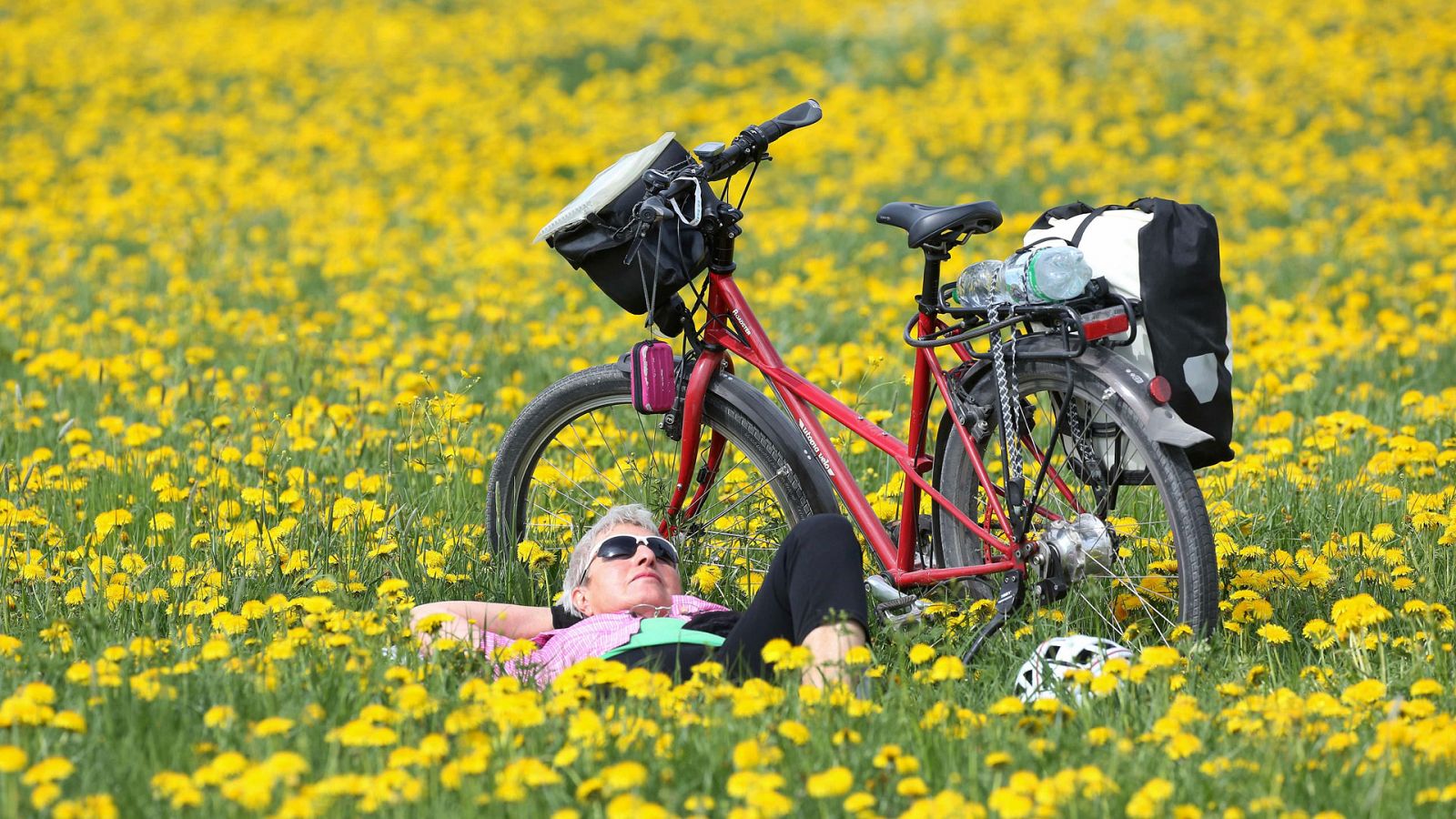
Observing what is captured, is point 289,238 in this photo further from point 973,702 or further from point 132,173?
point 973,702

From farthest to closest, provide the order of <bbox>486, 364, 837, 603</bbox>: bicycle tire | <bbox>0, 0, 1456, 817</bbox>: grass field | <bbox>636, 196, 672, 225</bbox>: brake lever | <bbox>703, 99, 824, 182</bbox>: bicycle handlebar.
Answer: <bbox>486, 364, 837, 603</bbox>: bicycle tire
<bbox>703, 99, 824, 182</bbox>: bicycle handlebar
<bbox>636, 196, 672, 225</bbox>: brake lever
<bbox>0, 0, 1456, 817</bbox>: grass field

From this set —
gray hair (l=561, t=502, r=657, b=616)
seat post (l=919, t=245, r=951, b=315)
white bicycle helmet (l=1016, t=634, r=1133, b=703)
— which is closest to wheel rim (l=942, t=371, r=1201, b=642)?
white bicycle helmet (l=1016, t=634, r=1133, b=703)

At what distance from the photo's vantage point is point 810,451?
382 centimetres

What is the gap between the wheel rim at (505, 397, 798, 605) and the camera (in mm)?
4051

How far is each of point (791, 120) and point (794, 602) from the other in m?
1.21

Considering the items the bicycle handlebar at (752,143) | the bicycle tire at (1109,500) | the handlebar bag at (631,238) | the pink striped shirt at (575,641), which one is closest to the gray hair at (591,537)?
the pink striped shirt at (575,641)

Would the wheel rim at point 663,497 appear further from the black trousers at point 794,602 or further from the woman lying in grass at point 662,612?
the black trousers at point 794,602

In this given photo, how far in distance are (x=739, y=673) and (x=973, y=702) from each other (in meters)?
0.50

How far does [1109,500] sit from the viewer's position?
3443 millimetres

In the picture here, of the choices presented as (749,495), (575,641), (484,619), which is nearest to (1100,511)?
(749,495)

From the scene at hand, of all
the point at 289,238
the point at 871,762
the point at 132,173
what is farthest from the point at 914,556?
the point at 132,173

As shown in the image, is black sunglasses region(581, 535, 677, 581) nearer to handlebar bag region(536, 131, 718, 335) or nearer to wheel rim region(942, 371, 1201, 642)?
handlebar bag region(536, 131, 718, 335)

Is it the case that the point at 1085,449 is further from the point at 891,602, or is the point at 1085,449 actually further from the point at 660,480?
the point at 660,480

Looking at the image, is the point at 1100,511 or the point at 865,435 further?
the point at 865,435
